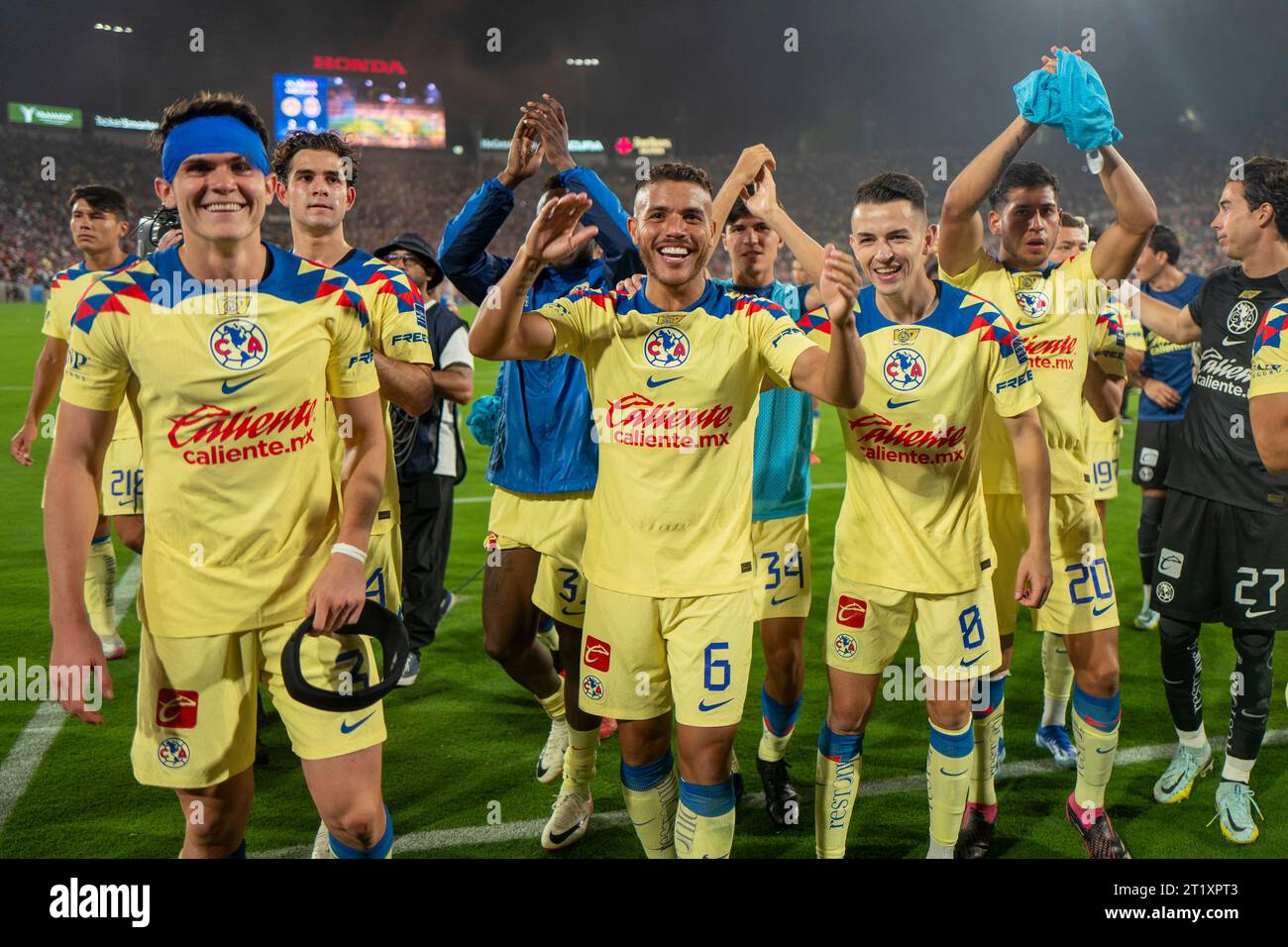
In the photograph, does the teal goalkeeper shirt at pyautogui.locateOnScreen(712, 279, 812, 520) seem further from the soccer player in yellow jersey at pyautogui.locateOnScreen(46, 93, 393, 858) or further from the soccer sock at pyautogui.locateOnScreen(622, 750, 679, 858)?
the soccer player in yellow jersey at pyautogui.locateOnScreen(46, 93, 393, 858)

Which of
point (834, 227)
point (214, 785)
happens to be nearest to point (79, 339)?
point (214, 785)

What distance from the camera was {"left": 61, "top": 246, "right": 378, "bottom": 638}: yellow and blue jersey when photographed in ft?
8.25

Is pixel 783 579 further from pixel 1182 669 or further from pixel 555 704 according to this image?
pixel 1182 669

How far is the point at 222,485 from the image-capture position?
8.51 ft

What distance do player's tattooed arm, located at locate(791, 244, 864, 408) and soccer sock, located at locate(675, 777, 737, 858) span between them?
3.96ft

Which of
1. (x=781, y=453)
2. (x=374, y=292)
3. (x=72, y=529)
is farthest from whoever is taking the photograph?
(x=781, y=453)

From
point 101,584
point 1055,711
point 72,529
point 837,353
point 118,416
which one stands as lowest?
point 1055,711

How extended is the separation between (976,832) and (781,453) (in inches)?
64.0

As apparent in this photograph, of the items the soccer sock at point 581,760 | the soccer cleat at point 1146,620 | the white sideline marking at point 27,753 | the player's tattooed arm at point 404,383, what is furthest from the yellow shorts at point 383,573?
the soccer cleat at point 1146,620

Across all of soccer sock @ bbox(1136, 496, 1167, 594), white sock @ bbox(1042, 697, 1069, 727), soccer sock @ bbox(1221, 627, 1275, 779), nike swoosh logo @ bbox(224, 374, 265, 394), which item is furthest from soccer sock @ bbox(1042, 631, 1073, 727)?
nike swoosh logo @ bbox(224, 374, 265, 394)

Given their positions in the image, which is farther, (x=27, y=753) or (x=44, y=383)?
(x=44, y=383)

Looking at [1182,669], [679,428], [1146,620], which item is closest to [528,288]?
[679,428]

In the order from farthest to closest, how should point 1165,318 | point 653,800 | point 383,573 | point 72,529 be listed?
point 1165,318, point 383,573, point 653,800, point 72,529
